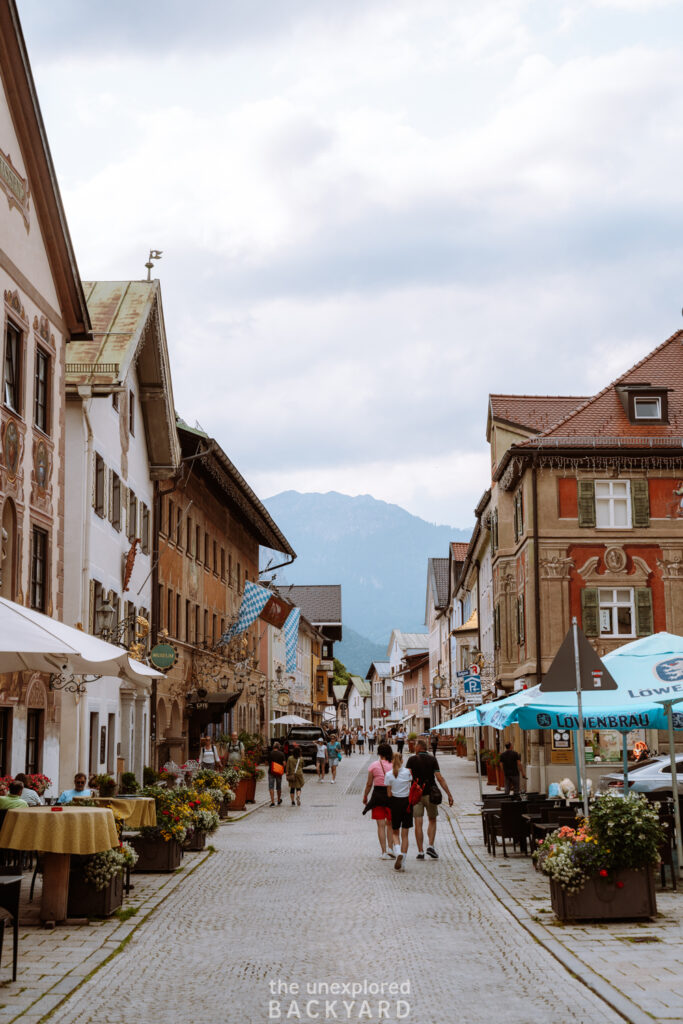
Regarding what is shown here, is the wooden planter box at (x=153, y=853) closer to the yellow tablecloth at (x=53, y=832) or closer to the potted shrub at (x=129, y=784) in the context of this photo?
the potted shrub at (x=129, y=784)

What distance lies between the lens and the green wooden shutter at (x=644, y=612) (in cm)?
4078

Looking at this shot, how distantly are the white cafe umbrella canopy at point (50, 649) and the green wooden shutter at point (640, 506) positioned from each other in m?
25.7

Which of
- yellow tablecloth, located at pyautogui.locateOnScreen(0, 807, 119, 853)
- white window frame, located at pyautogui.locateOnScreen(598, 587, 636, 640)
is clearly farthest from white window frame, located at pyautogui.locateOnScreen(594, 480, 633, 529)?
yellow tablecloth, located at pyautogui.locateOnScreen(0, 807, 119, 853)

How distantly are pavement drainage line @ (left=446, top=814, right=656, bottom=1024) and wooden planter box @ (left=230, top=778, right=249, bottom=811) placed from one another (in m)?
14.1

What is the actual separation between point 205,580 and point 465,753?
34088 millimetres

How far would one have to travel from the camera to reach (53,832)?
1269cm

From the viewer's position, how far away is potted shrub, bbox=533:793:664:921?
1273 cm

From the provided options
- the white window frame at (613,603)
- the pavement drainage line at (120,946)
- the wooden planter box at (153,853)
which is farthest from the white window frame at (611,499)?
the wooden planter box at (153,853)

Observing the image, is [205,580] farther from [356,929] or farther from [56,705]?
[356,929]

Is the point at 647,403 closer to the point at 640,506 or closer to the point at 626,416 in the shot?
the point at 626,416

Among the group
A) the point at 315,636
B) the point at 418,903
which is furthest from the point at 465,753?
the point at 418,903

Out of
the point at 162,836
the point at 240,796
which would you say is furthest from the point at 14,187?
the point at 240,796

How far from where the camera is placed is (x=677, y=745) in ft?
126

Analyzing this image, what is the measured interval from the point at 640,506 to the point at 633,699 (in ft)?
→ 87.7
